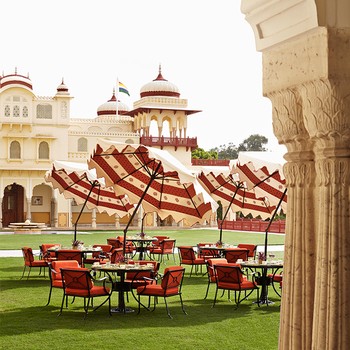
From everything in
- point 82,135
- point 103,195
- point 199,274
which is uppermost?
point 82,135

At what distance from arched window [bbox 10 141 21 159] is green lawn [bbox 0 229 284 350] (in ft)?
108

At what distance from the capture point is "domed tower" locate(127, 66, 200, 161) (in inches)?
1895

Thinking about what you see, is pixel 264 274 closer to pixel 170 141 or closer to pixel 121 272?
pixel 121 272

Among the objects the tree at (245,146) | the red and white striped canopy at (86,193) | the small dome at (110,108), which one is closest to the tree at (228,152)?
the tree at (245,146)

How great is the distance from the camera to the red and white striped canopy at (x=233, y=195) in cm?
1742

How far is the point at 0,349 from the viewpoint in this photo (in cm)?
768

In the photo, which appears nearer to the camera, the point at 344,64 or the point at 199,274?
the point at 344,64

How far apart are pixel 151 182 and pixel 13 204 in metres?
35.0

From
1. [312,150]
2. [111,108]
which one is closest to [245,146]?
[111,108]

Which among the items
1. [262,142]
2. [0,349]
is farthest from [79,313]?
[262,142]

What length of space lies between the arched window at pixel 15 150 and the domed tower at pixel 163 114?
855 centimetres

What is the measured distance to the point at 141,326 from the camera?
9.23 metres

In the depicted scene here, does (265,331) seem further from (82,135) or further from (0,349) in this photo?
(82,135)

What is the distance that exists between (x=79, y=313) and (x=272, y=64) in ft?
24.4
